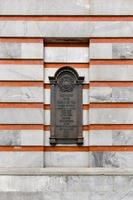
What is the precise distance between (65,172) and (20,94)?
2.74m

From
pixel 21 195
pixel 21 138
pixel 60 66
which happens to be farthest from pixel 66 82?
pixel 21 195

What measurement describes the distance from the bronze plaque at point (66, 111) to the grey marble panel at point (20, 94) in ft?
1.66

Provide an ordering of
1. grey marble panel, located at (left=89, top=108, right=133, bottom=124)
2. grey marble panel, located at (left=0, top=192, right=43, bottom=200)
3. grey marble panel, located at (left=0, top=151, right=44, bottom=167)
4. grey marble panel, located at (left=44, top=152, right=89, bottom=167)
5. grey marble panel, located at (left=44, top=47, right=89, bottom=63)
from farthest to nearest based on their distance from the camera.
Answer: grey marble panel, located at (left=44, top=47, right=89, bottom=63) → grey marble panel, located at (left=44, top=152, right=89, bottom=167) → grey marble panel, located at (left=89, top=108, right=133, bottom=124) → grey marble panel, located at (left=0, top=151, right=44, bottom=167) → grey marble panel, located at (left=0, top=192, right=43, bottom=200)

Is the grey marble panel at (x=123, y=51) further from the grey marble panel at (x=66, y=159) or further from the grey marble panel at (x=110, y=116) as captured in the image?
the grey marble panel at (x=66, y=159)

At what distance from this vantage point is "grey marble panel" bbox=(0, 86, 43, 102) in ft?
55.9

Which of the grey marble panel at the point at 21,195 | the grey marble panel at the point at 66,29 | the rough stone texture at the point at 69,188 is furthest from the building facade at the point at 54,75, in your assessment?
the grey marble panel at the point at 21,195

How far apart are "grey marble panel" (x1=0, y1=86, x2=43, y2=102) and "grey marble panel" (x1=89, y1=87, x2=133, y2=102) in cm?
165

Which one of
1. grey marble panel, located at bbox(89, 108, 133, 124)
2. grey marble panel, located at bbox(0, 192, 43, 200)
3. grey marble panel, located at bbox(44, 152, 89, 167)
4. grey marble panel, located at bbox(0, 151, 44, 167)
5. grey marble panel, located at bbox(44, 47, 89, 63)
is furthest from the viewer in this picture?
grey marble panel, located at bbox(44, 47, 89, 63)

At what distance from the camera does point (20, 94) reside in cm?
1708

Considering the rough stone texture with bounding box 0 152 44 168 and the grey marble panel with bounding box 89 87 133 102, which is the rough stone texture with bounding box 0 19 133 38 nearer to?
the grey marble panel with bounding box 89 87 133 102
